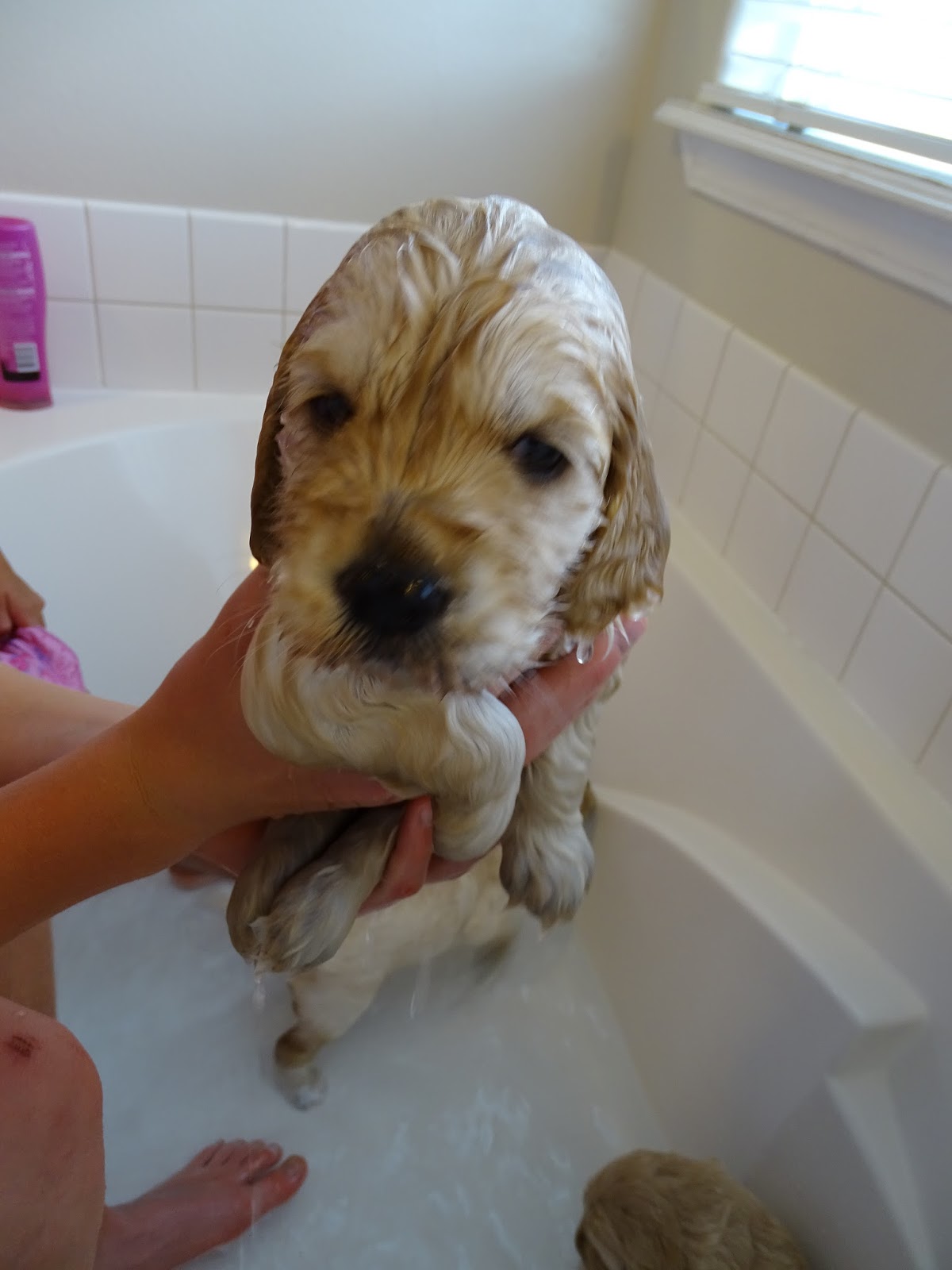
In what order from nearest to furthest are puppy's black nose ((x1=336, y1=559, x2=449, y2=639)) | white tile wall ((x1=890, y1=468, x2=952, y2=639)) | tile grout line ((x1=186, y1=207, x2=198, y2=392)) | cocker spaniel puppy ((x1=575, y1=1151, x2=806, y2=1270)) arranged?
puppy's black nose ((x1=336, y1=559, x2=449, y2=639))
cocker spaniel puppy ((x1=575, y1=1151, x2=806, y2=1270))
white tile wall ((x1=890, y1=468, x2=952, y2=639))
tile grout line ((x1=186, y1=207, x2=198, y2=392))

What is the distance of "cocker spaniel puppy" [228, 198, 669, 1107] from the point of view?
65 centimetres

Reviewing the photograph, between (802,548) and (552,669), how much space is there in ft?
2.07

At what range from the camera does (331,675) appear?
2.23 feet

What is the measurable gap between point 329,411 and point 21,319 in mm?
1226

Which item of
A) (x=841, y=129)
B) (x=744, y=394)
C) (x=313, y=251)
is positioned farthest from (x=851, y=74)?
(x=313, y=251)

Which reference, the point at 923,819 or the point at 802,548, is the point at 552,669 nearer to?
the point at 923,819

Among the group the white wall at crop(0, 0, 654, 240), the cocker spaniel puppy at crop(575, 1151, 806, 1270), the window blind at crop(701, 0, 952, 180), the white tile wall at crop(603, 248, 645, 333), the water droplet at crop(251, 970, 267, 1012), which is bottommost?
the water droplet at crop(251, 970, 267, 1012)

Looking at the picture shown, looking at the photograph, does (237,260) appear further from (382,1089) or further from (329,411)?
(382,1089)

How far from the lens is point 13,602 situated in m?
1.38

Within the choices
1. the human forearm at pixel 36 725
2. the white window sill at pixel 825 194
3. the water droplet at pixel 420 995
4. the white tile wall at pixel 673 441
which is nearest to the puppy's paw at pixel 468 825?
the human forearm at pixel 36 725

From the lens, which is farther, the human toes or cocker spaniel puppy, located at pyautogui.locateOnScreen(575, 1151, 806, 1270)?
the human toes

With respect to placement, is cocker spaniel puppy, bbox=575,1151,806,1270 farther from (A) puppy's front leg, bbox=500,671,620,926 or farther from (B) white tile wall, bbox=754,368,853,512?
(B) white tile wall, bbox=754,368,853,512

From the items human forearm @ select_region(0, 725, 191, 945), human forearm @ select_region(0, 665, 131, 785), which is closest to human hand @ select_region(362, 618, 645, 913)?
human forearm @ select_region(0, 725, 191, 945)

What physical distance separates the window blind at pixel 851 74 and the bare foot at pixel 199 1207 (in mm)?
1576
